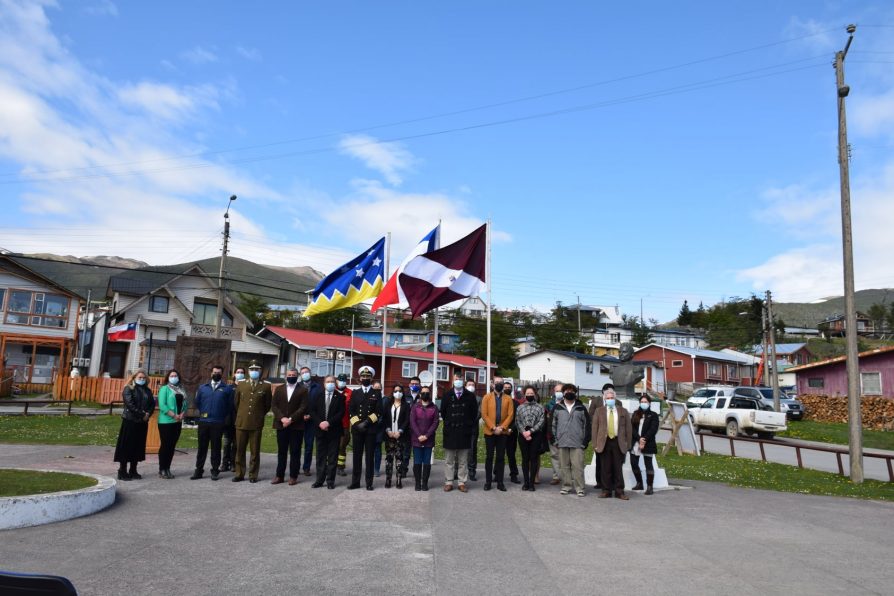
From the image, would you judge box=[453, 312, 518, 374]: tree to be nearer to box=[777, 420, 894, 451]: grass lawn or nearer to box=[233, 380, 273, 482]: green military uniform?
box=[777, 420, 894, 451]: grass lawn

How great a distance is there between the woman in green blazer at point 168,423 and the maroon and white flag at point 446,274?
5.72m

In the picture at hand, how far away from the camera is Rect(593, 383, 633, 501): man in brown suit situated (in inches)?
477

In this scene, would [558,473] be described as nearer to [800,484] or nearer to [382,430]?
[382,430]

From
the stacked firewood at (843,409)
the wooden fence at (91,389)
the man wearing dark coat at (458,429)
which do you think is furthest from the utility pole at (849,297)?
the wooden fence at (91,389)

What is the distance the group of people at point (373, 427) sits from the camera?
1169 cm

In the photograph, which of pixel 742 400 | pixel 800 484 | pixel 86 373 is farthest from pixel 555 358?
pixel 800 484

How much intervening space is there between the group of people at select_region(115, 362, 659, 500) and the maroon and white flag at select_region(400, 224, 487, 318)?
366 centimetres

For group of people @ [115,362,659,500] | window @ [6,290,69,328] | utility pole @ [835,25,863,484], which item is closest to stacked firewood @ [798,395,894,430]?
utility pole @ [835,25,863,484]

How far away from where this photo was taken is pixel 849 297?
625 inches

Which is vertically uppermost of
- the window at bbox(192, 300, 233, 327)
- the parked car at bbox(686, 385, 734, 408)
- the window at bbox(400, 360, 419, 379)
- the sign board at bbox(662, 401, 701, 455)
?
the window at bbox(192, 300, 233, 327)

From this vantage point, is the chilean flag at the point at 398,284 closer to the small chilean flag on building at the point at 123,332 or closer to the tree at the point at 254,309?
the small chilean flag on building at the point at 123,332

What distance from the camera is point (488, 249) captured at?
15969 millimetres

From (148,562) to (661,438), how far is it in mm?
23965

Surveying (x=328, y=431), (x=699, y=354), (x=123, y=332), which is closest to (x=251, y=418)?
(x=328, y=431)
